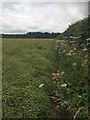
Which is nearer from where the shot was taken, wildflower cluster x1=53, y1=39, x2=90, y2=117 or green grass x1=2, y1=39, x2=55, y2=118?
wildflower cluster x1=53, y1=39, x2=90, y2=117

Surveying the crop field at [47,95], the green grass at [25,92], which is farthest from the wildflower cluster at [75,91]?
the green grass at [25,92]

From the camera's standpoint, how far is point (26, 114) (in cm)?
653

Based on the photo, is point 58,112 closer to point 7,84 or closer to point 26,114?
point 26,114

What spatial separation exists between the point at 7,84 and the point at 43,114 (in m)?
2.32

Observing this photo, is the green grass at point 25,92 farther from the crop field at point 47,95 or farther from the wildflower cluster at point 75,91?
the wildflower cluster at point 75,91

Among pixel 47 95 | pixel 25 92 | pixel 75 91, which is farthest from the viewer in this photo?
pixel 47 95

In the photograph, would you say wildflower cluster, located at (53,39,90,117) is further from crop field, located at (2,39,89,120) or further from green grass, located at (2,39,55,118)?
green grass, located at (2,39,55,118)

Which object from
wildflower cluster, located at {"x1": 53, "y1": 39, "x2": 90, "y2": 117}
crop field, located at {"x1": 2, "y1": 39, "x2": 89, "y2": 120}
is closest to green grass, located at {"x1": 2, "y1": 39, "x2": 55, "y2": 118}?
crop field, located at {"x1": 2, "y1": 39, "x2": 89, "y2": 120}

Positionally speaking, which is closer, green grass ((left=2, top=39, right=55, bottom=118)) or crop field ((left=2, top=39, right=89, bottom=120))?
crop field ((left=2, top=39, right=89, bottom=120))

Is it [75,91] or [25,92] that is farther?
[25,92]

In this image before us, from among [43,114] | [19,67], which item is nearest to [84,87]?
[43,114]

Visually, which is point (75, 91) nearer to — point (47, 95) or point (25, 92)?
point (47, 95)

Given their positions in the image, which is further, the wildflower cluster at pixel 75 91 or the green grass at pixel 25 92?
the green grass at pixel 25 92

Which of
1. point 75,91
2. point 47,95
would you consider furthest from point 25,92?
point 75,91
